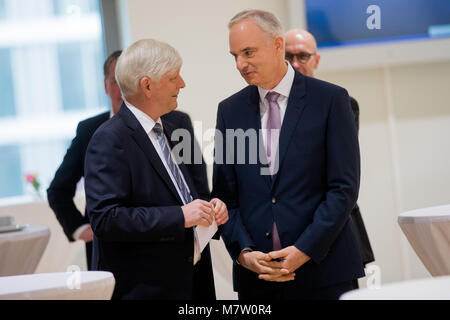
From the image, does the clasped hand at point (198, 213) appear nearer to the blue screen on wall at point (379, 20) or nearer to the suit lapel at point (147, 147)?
the suit lapel at point (147, 147)

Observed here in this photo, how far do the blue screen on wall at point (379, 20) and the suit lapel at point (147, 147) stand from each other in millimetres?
2260

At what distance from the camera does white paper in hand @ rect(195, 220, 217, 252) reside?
226cm

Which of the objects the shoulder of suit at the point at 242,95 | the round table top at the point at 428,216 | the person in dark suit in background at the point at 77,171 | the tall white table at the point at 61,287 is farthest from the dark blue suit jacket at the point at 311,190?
the person in dark suit in background at the point at 77,171

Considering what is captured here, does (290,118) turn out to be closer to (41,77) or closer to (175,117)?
(175,117)

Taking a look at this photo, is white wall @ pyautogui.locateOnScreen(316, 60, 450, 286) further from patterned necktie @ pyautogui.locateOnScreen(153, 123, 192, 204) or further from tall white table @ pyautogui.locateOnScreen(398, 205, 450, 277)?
patterned necktie @ pyautogui.locateOnScreen(153, 123, 192, 204)

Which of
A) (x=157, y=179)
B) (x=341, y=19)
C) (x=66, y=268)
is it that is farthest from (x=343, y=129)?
(x=66, y=268)

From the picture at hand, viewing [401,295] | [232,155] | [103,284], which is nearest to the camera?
[401,295]

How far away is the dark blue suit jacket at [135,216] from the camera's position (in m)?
2.10

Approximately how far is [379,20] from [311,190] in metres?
2.19

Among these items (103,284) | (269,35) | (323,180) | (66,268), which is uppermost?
(269,35)

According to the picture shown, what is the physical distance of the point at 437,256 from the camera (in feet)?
8.15

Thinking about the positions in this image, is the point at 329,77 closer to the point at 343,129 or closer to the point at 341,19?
the point at 341,19

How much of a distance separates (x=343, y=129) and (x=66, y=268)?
2.74m

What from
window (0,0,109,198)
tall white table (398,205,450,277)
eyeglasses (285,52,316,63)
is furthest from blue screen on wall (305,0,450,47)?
tall white table (398,205,450,277)
